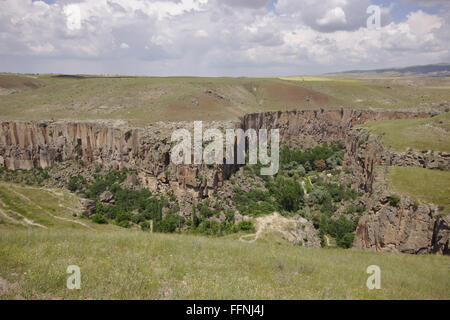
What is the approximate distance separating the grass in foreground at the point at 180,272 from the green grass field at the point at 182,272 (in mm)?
24

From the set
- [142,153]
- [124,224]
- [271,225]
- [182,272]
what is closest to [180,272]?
[182,272]

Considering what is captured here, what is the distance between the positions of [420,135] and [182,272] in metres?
34.0

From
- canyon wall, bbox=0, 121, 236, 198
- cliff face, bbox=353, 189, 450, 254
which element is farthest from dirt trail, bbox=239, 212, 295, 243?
canyon wall, bbox=0, 121, 236, 198

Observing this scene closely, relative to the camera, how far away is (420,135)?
31.1 metres

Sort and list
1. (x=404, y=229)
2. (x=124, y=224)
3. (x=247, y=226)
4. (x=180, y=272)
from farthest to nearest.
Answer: (x=124, y=224) < (x=247, y=226) < (x=404, y=229) < (x=180, y=272)

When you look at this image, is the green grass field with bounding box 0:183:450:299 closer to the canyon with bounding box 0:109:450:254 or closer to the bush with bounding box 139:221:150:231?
the canyon with bounding box 0:109:450:254

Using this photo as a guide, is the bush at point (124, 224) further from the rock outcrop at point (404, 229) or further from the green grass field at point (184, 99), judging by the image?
the rock outcrop at point (404, 229)

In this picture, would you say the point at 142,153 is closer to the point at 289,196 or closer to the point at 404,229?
the point at 289,196

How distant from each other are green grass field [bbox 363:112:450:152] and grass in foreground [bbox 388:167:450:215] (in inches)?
207

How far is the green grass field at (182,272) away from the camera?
6.79 m

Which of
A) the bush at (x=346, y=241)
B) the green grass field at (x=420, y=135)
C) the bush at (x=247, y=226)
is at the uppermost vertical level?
the green grass field at (x=420, y=135)

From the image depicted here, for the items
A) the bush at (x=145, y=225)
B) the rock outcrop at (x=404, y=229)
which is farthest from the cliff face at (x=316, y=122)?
the rock outcrop at (x=404, y=229)

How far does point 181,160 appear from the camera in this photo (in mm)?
39062
